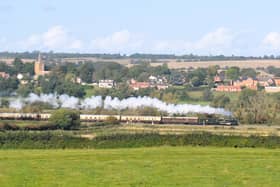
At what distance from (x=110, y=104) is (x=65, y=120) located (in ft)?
140

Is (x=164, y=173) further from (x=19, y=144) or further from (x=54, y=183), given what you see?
(x=19, y=144)

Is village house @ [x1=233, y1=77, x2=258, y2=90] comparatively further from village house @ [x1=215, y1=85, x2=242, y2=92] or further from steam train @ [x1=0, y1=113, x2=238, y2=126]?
steam train @ [x1=0, y1=113, x2=238, y2=126]

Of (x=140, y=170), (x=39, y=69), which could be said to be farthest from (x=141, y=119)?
(x=39, y=69)

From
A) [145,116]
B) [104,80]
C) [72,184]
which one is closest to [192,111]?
[145,116]

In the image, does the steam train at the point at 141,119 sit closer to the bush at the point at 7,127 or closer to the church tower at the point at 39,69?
the bush at the point at 7,127

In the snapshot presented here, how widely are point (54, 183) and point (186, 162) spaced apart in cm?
1011

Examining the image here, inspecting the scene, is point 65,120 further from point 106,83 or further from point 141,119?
point 106,83

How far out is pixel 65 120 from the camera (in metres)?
81.4

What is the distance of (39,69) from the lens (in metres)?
194

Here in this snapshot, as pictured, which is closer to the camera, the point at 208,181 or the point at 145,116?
the point at 208,181

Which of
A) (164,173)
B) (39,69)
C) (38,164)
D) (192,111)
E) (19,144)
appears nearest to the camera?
(164,173)

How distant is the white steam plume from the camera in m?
114

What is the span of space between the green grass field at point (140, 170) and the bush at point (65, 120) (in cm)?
3437

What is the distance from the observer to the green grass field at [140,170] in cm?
3055
